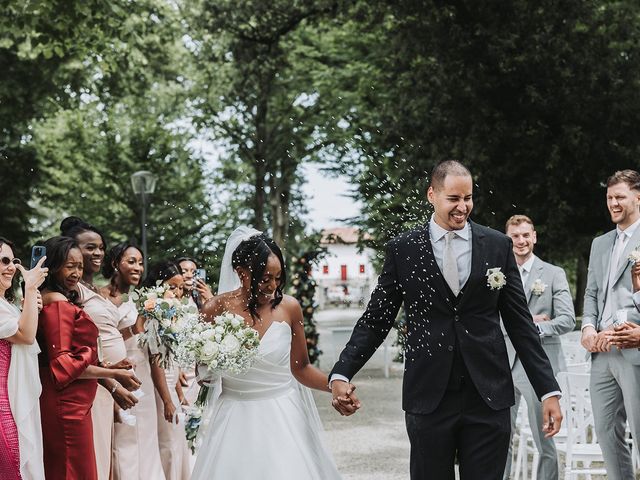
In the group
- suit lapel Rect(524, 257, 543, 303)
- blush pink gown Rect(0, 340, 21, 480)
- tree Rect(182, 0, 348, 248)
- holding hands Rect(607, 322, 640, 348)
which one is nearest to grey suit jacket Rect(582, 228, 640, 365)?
holding hands Rect(607, 322, 640, 348)

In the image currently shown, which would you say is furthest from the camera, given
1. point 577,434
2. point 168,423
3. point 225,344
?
point 168,423

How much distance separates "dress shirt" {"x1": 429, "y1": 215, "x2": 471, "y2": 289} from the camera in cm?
460

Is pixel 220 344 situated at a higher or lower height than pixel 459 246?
lower

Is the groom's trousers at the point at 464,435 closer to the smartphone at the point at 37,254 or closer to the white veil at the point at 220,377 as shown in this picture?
the white veil at the point at 220,377

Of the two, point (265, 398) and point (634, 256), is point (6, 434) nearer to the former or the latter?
point (265, 398)

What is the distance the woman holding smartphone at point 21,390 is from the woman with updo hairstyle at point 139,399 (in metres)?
1.37

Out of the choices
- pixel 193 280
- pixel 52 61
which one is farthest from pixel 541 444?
pixel 52 61

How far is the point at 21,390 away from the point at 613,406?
156 inches

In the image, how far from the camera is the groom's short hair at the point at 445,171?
458 cm

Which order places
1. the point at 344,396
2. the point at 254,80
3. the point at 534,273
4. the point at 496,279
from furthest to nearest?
the point at 254,80, the point at 534,273, the point at 344,396, the point at 496,279

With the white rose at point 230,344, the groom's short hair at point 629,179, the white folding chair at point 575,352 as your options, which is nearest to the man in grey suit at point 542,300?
the groom's short hair at point 629,179

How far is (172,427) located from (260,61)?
1558 centimetres

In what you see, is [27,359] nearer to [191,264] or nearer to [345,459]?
[191,264]

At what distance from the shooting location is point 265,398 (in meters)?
5.27
